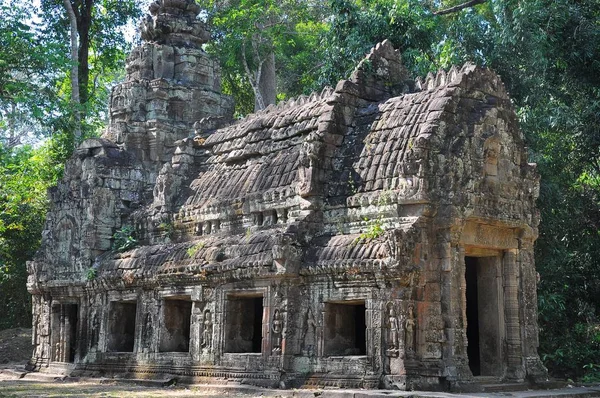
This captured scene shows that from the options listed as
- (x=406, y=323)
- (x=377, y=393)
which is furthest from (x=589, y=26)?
(x=377, y=393)

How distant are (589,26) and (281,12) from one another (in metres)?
15.8

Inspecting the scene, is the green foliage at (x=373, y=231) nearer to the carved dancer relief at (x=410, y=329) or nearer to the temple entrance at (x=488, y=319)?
the carved dancer relief at (x=410, y=329)

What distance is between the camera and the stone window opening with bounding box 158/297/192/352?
51.7 feet

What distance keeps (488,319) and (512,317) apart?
427 millimetres

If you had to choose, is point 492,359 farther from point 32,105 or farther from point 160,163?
point 32,105

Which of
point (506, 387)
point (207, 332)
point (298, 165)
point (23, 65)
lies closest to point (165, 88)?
point (23, 65)

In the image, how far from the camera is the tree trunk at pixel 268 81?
30870 mm

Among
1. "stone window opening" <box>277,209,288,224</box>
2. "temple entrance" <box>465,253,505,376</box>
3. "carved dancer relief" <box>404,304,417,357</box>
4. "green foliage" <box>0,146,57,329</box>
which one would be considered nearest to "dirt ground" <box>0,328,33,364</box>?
"green foliage" <box>0,146,57,329</box>

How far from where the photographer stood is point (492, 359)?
537 inches

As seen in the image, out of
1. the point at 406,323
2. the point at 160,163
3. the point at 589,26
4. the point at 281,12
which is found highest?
the point at 281,12

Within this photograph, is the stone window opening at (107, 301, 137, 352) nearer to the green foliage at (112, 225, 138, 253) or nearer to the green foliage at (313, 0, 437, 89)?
the green foliage at (112, 225, 138, 253)

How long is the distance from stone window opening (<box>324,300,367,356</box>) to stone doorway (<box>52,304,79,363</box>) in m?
7.50

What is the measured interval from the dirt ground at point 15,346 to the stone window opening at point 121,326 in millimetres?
6480

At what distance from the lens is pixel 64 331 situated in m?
18.3
